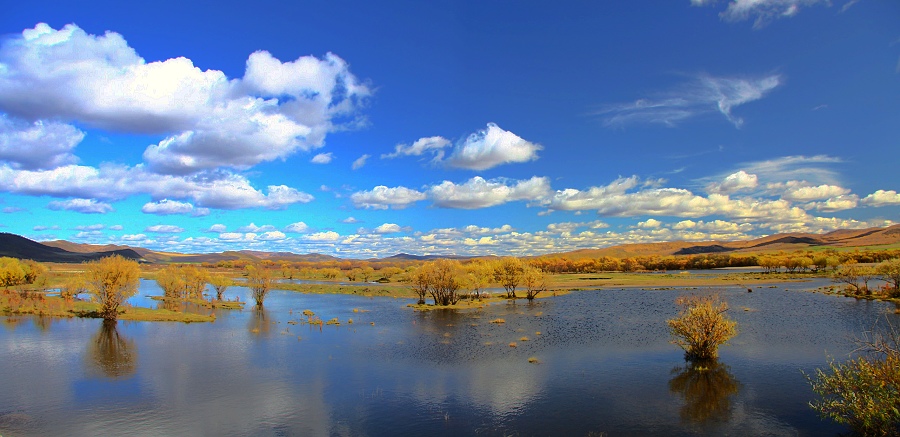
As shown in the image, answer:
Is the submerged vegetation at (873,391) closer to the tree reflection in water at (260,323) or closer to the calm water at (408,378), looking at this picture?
the calm water at (408,378)

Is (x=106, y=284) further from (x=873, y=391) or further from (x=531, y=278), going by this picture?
(x=873, y=391)

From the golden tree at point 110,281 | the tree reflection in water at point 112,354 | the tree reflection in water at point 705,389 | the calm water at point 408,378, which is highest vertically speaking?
the golden tree at point 110,281

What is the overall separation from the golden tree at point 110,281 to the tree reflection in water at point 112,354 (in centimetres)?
620

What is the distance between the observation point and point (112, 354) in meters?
33.0

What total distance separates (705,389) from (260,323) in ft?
134

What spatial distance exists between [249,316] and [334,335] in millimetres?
18666

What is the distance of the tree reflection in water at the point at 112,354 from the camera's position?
94.2ft

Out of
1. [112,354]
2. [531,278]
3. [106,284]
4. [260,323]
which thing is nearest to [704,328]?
[112,354]

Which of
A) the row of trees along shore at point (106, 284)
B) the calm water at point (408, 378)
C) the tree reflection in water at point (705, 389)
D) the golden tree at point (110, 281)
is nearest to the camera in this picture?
the calm water at point (408, 378)

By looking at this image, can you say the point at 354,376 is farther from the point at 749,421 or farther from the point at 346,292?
the point at 346,292

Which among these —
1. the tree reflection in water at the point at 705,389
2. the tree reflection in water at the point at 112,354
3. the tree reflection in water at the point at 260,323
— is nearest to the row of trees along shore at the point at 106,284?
the tree reflection in water at the point at 260,323

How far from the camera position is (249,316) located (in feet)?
180

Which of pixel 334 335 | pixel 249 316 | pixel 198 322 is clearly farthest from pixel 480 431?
pixel 249 316

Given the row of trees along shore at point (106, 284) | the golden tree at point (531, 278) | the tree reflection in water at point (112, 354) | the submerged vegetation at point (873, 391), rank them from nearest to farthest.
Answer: the submerged vegetation at point (873, 391), the tree reflection in water at point (112, 354), the row of trees along shore at point (106, 284), the golden tree at point (531, 278)
